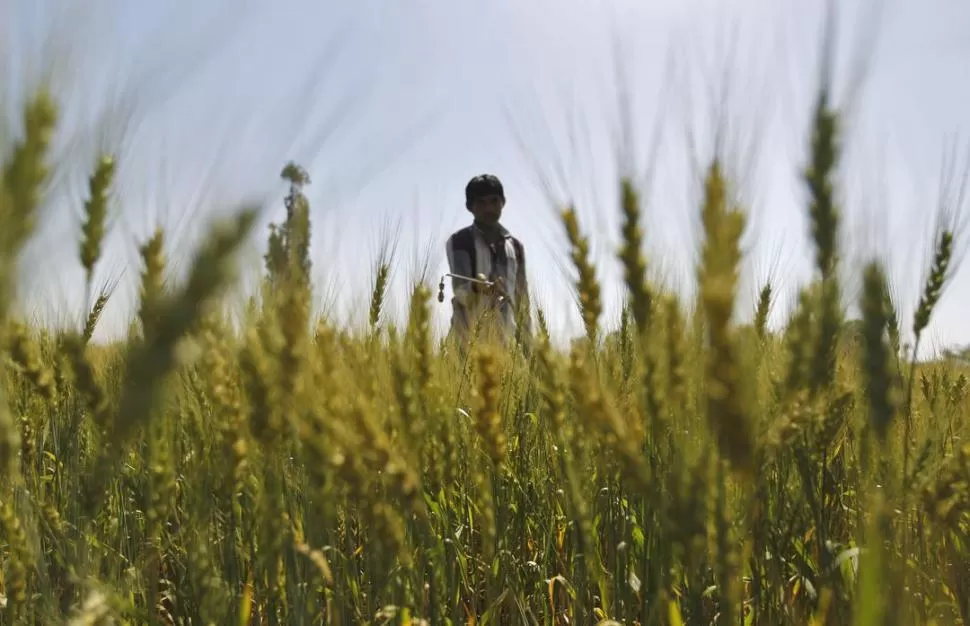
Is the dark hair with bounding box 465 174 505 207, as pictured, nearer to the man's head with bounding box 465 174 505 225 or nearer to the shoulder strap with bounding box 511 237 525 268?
the man's head with bounding box 465 174 505 225

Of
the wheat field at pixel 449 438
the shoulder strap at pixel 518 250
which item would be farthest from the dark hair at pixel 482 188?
the wheat field at pixel 449 438

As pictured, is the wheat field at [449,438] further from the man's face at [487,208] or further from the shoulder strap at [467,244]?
the man's face at [487,208]

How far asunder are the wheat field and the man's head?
3414 millimetres

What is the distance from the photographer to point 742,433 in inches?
28.5

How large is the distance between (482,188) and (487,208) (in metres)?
0.15

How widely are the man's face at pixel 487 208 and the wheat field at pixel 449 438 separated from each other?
3.41 m

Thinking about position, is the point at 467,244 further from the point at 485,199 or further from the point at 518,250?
the point at 518,250

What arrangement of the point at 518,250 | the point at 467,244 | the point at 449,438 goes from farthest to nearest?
the point at 518,250, the point at 467,244, the point at 449,438

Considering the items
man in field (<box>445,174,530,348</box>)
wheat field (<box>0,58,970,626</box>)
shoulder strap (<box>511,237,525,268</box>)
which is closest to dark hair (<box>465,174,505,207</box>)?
man in field (<box>445,174,530,348</box>)

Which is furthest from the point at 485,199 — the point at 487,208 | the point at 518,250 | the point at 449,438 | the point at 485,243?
the point at 449,438

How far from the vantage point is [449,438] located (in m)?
1.19

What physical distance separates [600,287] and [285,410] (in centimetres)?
60

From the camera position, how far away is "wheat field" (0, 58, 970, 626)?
782mm

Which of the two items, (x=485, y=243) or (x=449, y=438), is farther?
(x=485, y=243)
